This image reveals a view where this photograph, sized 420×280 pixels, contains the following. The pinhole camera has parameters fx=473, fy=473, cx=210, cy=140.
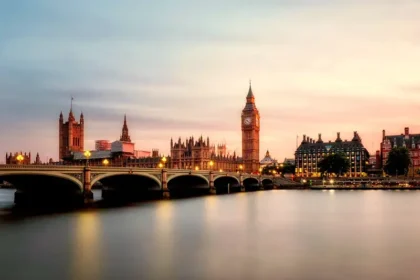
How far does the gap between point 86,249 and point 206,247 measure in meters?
7.68

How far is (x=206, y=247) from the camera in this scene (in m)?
31.1

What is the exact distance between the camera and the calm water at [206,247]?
24.1 metres

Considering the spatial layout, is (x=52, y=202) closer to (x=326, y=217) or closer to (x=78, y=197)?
(x=78, y=197)

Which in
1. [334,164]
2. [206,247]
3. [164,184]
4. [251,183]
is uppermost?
[334,164]

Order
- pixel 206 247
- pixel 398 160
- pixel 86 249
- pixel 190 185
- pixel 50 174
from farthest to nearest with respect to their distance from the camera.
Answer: pixel 398 160 → pixel 190 185 → pixel 50 174 → pixel 206 247 → pixel 86 249

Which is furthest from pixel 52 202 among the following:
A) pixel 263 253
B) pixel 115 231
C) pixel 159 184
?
pixel 263 253

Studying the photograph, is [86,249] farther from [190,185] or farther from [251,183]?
[251,183]

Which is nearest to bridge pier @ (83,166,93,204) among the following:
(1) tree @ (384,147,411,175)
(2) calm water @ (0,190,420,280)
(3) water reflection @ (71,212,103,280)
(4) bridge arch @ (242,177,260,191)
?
(2) calm water @ (0,190,420,280)

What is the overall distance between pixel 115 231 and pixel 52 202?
107 feet

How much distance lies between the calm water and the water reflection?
0.05m

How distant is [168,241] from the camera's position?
33875mm

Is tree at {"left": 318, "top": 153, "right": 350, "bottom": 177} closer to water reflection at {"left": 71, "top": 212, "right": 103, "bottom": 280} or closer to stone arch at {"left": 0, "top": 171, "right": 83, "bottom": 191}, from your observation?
stone arch at {"left": 0, "top": 171, "right": 83, "bottom": 191}

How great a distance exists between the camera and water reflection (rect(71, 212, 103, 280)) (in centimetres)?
2375

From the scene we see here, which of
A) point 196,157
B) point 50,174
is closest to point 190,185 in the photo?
point 50,174
